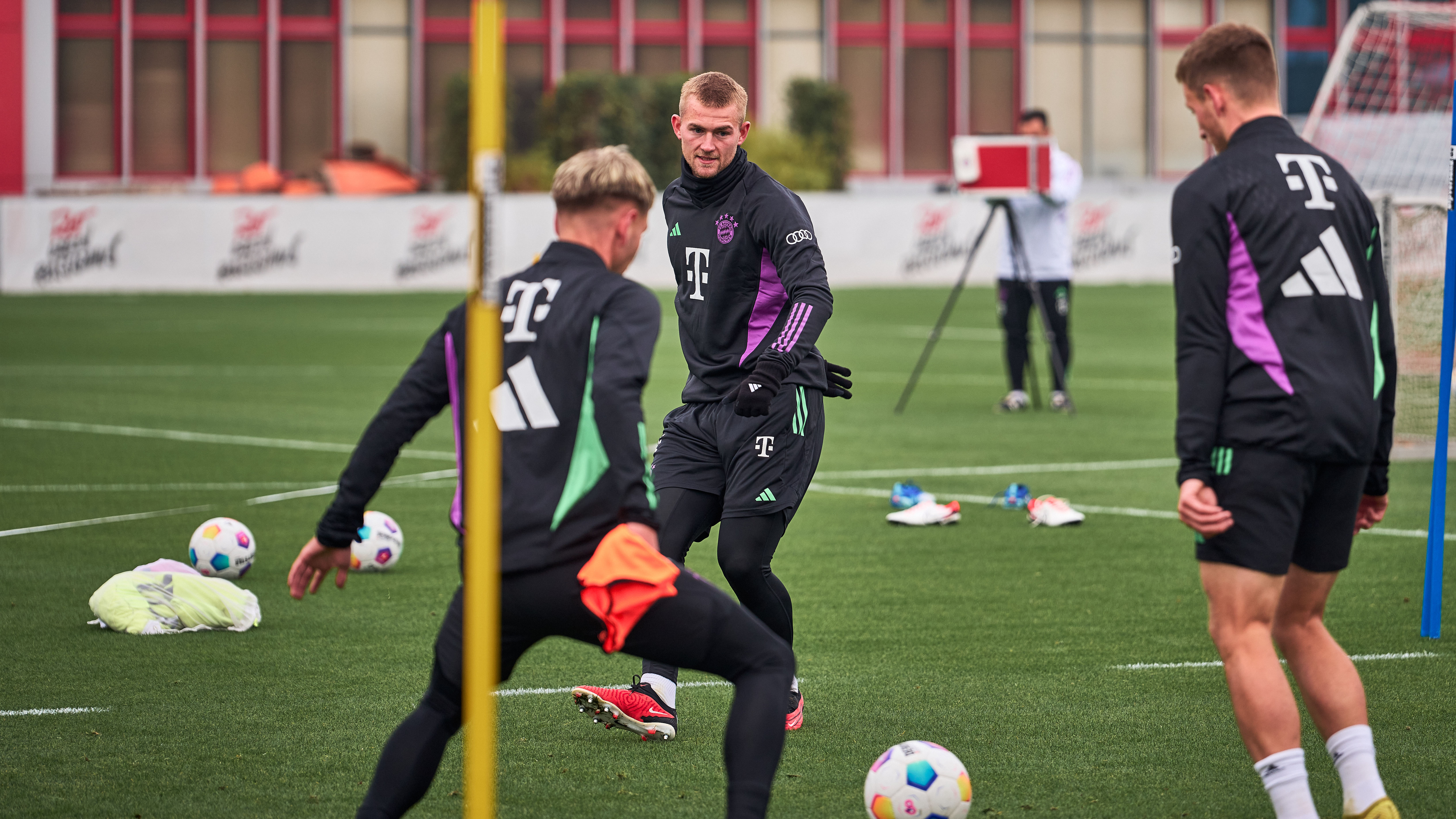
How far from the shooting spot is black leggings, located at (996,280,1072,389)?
1605cm

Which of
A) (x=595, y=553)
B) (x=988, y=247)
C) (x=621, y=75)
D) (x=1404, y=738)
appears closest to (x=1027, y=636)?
(x=1404, y=738)

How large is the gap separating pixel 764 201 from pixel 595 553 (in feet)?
7.24

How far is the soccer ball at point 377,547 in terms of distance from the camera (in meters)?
8.76

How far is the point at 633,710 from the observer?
5.84 m

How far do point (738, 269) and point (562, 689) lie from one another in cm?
173

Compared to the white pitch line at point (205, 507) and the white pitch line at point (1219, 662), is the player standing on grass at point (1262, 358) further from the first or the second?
the white pitch line at point (205, 507)

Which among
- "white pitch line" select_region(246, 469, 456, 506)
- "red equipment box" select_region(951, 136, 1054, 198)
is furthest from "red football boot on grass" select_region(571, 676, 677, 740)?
"red equipment box" select_region(951, 136, 1054, 198)

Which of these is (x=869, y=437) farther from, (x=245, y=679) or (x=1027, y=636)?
(x=245, y=679)

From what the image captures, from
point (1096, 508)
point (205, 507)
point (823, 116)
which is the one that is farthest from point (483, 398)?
point (823, 116)

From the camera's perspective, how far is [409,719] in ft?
13.8

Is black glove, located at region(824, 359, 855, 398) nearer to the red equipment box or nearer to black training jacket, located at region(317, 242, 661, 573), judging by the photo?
black training jacket, located at region(317, 242, 661, 573)

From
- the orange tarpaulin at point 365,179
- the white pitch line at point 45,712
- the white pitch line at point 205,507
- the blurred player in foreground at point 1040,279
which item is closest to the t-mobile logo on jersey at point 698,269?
the white pitch line at point 45,712

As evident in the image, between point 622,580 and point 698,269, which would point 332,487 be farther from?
point 622,580

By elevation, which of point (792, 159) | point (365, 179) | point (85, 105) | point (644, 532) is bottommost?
point (644, 532)
